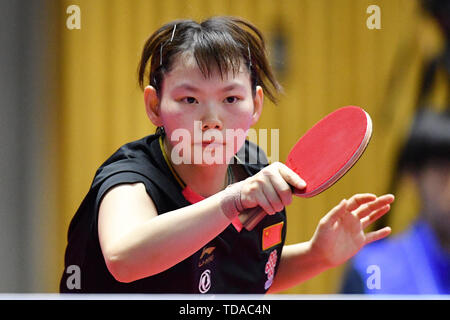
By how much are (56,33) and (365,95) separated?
3.13ft

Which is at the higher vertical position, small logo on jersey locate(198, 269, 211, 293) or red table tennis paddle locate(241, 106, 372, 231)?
red table tennis paddle locate(241, 106, 372, 231)

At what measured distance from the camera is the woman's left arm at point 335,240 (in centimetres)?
155

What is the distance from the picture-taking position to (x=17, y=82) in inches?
75.2

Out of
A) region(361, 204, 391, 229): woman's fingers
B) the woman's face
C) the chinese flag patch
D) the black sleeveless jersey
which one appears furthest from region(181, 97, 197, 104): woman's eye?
region(361, 204, 391, 229): woman's fingers

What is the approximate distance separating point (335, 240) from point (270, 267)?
0.18 m

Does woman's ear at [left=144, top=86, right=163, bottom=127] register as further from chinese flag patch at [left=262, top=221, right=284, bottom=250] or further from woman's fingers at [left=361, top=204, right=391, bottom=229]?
woman's fingers at [left=361, top=204, right=391, bottom=229]

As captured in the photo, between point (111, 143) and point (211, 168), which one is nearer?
point (211, 168)

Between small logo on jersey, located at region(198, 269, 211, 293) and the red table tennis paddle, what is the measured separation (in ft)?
0.77

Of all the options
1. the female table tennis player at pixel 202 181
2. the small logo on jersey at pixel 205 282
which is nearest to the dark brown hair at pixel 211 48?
the female table tennis player at pixel 202 181

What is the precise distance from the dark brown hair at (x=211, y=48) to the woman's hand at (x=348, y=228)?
36 centimetres

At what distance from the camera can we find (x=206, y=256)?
4.85 ft

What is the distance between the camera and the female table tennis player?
1.29 m
